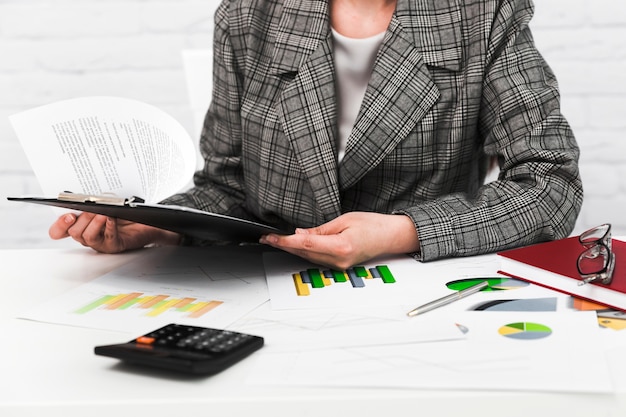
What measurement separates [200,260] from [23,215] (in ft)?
3.70

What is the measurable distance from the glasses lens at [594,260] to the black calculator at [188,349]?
0.35 meters

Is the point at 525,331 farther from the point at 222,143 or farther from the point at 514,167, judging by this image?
the point at 222,143

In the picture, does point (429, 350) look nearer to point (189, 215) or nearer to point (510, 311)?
point (510, 311)

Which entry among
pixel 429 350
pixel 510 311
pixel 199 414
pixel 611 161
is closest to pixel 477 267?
pixel 510 311

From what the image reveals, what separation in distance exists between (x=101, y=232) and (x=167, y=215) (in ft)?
0.84

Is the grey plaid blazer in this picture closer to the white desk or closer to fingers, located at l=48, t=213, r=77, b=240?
fingers, located at l=48, t=213, r=77, b=240

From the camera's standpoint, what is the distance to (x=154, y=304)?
77cm

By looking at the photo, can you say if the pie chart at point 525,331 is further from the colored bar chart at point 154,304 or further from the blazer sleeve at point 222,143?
the blazer sleeve at point 222,143

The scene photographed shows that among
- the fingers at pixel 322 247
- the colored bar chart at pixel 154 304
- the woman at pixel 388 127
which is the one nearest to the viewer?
the colored bar chart at pixel 154 304

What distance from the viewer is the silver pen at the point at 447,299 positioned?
27.5 inches

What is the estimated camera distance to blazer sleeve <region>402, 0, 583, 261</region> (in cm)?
94

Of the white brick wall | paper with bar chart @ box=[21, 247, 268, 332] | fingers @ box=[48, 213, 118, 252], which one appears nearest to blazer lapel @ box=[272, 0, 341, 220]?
paper with bar chart @ box=[21, 247, 268, 332]

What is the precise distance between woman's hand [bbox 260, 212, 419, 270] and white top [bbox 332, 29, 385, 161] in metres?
0.24

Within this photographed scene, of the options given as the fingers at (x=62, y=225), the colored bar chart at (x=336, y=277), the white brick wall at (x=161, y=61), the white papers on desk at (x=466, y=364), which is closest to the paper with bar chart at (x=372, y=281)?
the colored bar chart at (x=336, y=277)
